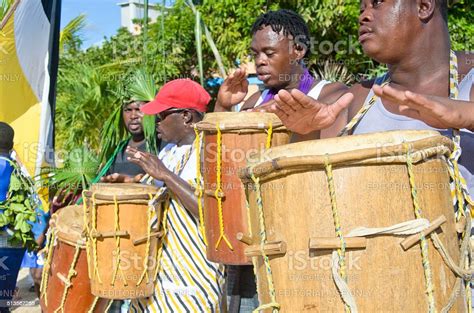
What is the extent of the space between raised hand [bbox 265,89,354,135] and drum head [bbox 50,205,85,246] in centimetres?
213

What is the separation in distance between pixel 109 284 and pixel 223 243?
35.8 inches

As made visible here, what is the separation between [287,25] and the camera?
3.60m

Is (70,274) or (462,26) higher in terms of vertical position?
(462,26)

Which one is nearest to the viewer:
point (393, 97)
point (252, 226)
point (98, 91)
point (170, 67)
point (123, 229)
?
point (393, 97)

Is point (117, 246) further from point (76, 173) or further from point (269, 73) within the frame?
point (76, 173)

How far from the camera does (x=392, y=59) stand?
91.5 inches

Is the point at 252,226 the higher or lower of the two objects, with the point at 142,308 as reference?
higher

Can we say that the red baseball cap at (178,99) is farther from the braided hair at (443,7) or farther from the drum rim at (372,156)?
the drum rim at (372,156)

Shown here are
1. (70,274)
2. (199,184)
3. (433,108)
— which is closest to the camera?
(433,108)

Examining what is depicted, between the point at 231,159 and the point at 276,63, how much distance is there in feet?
2.13

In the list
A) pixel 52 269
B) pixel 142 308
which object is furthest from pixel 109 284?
pixel 52 269

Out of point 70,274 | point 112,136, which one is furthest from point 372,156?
point 112,136

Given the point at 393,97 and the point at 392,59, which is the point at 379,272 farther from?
the point at 392,59

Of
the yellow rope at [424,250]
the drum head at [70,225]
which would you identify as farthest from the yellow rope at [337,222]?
the drum head at [70,225]
